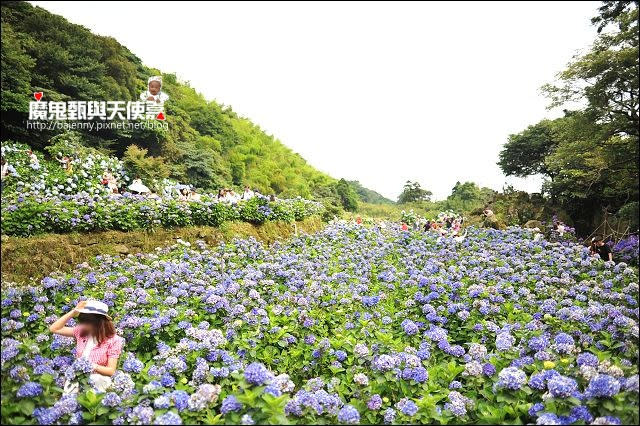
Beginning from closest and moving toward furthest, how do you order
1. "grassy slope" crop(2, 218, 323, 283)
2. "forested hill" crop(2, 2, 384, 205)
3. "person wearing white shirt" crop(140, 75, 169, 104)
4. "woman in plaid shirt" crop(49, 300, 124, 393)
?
1. "woman in plaid shirt" crop(49, 300, 124, 393)
2. "grassy slope" crop(2, 218, 323, 283)
3. "forested hill" crop(2, 2, 384, 205)
4. "person wearing white shirt" crop(140, 75, 169, 104)

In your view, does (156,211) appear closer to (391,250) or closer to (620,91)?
(391,250)

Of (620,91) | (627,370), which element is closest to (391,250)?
(620,91)

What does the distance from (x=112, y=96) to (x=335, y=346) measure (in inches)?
643

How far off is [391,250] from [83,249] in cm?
649

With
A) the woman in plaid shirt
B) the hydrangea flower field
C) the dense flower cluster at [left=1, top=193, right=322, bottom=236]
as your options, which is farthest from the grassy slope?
the woman in plaid shirt

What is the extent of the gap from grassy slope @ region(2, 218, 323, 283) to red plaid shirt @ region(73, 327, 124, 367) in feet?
5.03

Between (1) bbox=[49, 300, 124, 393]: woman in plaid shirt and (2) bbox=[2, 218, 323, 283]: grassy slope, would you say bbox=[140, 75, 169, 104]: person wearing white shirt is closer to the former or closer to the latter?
(2) bbox=[2, 218, 323, 283]: grassy slope

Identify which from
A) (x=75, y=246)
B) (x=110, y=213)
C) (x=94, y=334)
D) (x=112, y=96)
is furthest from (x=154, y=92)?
(x=94, y=334)

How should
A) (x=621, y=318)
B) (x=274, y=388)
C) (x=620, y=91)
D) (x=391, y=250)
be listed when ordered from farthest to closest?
(x=391, y=250) < (x=620, y=91) < (x=621, y=318) < (x=274, y=388)

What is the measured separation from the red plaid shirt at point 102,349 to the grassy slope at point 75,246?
60.3 inches

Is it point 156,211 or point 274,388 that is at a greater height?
point 156,211

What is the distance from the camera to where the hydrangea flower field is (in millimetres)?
2104

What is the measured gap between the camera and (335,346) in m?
3.44

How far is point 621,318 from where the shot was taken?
3.36 metres
